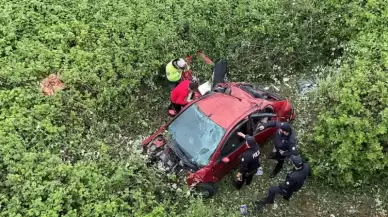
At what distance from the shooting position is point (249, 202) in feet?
30.9

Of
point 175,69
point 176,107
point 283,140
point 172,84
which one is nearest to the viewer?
point 283,140

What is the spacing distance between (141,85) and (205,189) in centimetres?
331

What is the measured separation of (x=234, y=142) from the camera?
9102 millimetres

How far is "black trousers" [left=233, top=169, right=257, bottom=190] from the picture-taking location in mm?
9134

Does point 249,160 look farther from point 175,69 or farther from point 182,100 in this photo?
point 175,69

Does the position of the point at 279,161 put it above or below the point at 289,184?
below

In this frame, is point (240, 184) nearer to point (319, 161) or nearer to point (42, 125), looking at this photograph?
point (319, 161)

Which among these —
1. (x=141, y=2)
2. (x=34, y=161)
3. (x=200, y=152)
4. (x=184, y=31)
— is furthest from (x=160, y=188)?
(x=141, y=2)

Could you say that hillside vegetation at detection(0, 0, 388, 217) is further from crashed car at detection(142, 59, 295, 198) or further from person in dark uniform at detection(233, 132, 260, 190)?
person in dark uniform at detection(233, 132, 260, 190)

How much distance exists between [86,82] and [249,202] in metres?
4.54

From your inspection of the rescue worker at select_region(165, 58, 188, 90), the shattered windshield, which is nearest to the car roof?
the shattered windshield

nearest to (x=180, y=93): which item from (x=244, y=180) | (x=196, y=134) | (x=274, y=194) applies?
(x=196, y=134)

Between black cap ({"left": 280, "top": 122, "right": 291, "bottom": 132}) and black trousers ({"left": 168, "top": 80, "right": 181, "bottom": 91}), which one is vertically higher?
black cap ({"left": 280, "top": 122, "right": 291, "bottom": 132})

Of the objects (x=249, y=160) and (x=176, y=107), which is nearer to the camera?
(x=249, y=160)
